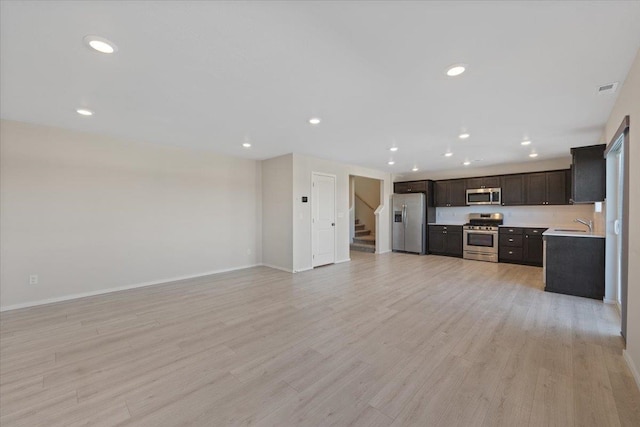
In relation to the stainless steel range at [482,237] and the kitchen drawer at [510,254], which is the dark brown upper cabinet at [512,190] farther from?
the kitchen drawer at [510,254]

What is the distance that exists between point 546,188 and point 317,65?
6.72 meters

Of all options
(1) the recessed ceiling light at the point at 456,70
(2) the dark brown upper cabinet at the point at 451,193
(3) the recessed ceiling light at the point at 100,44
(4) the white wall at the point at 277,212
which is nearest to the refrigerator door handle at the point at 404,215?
(2) the dark brown upper cabinet at the point at 451,193

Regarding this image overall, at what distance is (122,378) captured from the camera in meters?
2.14

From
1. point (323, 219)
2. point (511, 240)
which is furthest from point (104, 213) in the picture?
point (511, 240)

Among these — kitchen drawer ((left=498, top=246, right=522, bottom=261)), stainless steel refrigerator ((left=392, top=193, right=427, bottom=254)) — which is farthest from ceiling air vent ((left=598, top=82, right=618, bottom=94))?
stainless steel refrigerator ((left=392, top=193, right=427, bottom=254))

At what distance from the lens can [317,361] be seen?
2.35 m

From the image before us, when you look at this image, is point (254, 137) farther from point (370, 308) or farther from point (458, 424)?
point (458, 424)

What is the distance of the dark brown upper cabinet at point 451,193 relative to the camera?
24.8 ft

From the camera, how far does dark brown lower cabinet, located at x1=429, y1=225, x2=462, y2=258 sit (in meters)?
7.42

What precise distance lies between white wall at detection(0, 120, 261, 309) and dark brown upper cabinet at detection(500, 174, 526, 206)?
6.62 meters

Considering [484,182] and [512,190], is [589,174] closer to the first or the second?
[512,190]

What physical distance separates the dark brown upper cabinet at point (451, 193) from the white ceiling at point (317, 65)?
140 inches

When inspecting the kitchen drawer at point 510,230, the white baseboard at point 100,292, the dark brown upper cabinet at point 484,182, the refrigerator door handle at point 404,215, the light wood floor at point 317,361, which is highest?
the dark brown upper cabinet at point 484,182

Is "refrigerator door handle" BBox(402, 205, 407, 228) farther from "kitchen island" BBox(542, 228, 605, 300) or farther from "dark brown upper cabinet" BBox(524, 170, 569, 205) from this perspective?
"kitchen island" BBox(542, 228, 605, 300)
